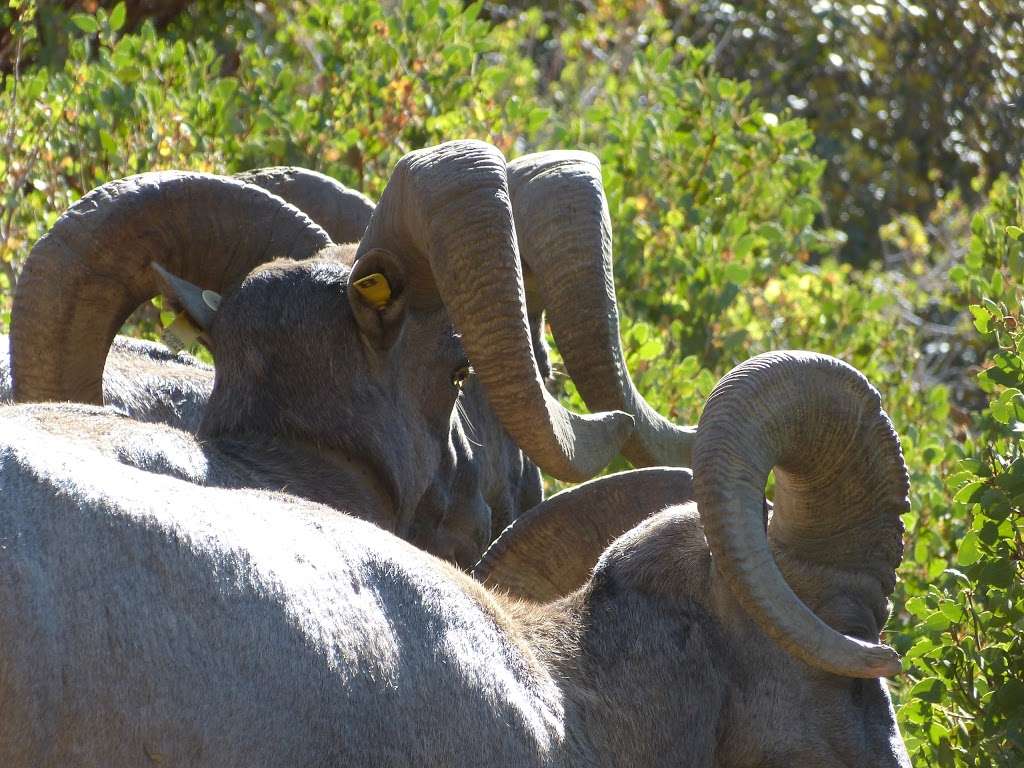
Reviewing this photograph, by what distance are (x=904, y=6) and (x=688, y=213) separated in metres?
9.37

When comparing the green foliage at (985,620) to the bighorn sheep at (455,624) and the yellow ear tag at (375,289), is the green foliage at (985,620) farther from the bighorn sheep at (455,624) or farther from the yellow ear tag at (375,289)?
the yellow ear tag at (375,289)

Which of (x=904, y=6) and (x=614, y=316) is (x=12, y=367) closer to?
(x=614, y=316)

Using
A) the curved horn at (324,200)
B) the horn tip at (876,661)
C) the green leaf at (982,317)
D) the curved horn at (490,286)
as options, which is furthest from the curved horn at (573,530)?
the curved horn at (324,200)

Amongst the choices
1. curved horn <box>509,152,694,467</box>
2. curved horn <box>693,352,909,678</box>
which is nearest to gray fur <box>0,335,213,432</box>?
curved horn <box>509,152,694,467</box>

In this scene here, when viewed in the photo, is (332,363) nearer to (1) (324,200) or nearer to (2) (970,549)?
(1) (324,200)

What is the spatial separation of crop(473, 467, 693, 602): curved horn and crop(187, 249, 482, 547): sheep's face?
77 cm

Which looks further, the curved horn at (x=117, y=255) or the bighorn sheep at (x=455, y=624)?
the curved horn at (x=117, y=255)

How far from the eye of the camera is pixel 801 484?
179 inches

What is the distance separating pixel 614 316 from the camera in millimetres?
6191

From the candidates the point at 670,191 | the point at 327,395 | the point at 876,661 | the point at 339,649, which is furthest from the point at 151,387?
the point at 670,191

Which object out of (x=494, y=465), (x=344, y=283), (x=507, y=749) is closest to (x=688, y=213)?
(x=494, y=465)

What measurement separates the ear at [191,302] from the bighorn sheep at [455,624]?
4.52 feet

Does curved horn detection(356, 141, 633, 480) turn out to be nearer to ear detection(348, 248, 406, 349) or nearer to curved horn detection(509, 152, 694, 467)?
ear detection(348, 248, 406, 349)

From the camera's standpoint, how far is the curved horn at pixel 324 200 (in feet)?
24.2
